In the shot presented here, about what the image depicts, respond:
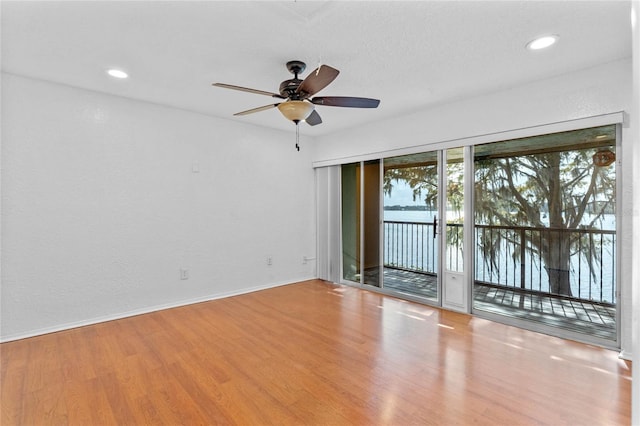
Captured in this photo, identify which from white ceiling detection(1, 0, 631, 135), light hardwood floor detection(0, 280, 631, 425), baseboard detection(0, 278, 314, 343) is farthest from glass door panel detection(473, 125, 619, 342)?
baseboard detection(0, 278, 314, 343)

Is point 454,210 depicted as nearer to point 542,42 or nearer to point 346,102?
point 542,42

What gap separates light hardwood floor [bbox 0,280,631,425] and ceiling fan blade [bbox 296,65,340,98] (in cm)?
213

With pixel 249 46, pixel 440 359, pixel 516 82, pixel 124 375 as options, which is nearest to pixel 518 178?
pixel 516 82

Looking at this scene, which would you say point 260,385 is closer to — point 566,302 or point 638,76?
point 638,76

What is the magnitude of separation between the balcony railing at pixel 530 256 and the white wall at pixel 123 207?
8.19 feet

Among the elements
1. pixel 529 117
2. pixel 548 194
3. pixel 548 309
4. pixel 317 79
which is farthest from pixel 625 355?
pixel 317 79

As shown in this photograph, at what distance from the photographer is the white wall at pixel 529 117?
2553mm

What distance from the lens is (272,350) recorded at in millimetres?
2682

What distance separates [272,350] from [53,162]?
9.41 feet

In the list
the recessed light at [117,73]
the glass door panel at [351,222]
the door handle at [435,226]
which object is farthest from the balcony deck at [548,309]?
the recessed light at [117,73]

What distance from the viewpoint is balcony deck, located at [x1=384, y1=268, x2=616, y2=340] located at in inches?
110

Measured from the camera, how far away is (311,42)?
2287 mm

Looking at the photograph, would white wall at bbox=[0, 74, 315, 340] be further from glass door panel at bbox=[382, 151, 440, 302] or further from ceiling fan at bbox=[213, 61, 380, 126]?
ceiling fan at bbox=[213, 61, 380, 126]

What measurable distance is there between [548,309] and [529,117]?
6.36ft
